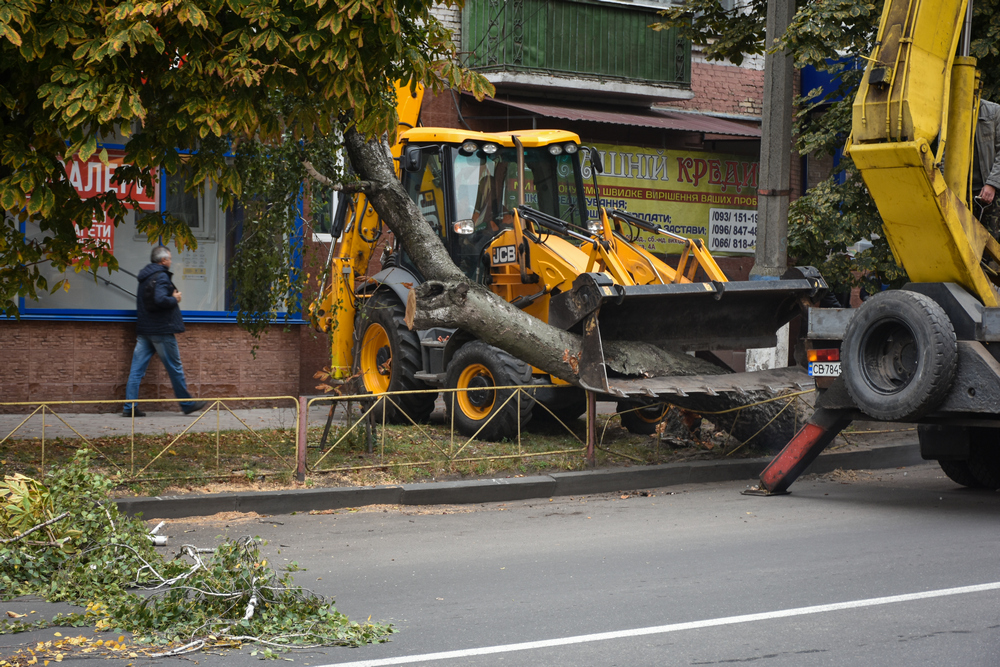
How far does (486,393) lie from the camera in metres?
11.4

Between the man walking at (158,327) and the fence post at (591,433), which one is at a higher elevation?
the man walking at (158,327)

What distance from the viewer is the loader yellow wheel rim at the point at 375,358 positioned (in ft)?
44.2

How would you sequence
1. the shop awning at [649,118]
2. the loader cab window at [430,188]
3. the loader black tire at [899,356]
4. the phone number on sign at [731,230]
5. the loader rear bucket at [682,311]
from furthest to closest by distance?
the phone number on sign at [731,230] → the shop awning at [649,118] → the loader cab window at [430,188] → the loader rear bucket at [682,311] → the loader black tire at [899,356]

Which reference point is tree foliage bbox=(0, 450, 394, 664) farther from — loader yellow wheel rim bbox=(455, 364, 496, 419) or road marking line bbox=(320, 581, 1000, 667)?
loader yellow wheel rim bbox=(455, 364, 496, 419)

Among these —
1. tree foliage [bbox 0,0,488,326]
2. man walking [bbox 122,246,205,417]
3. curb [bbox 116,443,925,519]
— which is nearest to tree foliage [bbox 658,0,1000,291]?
curb [bbox 116,443,925,519]

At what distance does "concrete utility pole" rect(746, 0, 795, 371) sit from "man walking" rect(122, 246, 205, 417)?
7002 millimetres

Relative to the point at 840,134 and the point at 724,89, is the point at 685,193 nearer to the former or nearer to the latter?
the point at 724,89

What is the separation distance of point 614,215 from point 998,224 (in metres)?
4.52

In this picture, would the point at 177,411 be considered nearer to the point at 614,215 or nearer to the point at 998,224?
the point at 614,215

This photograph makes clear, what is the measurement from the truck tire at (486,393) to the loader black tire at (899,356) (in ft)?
10.9

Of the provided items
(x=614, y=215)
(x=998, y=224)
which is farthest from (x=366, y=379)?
(x=998, y=224)

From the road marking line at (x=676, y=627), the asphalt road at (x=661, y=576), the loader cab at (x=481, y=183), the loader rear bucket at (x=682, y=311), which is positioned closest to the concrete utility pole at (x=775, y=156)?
the loader rear bucket at (x=682, y=311)

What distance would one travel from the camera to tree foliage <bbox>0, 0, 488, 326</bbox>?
7168 millimetres

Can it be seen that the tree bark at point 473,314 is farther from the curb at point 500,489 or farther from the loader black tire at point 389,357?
the loader black tire at point 389,357
